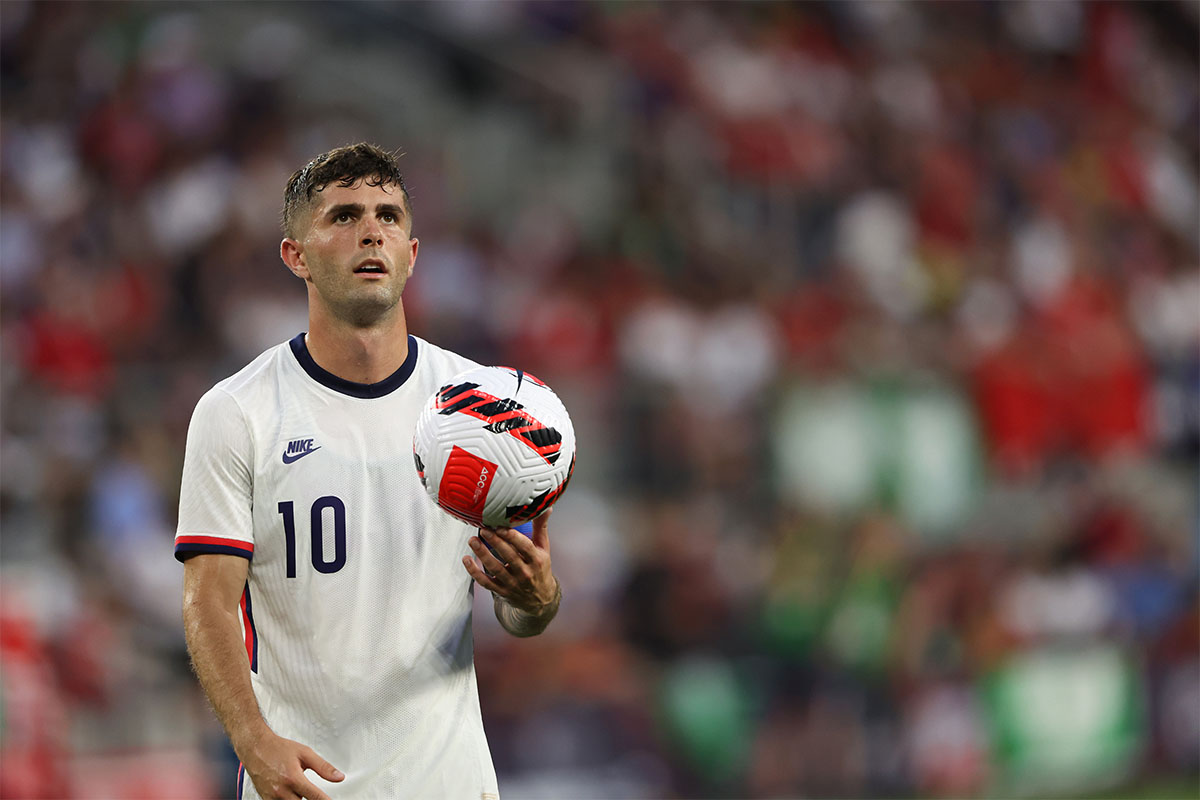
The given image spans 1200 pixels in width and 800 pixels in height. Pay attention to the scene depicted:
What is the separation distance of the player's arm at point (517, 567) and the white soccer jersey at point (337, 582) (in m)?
0.23

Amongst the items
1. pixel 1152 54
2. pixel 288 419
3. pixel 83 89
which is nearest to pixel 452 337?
pixel 83 89

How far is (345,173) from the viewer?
3.79m

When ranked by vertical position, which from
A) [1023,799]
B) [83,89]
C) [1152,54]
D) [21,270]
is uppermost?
[1152,54]

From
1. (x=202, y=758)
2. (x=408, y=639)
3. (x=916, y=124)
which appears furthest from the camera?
(x=916, y=124)

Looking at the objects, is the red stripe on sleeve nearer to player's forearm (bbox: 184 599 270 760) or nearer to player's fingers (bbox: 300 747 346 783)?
player's forearm (bbox: 184 599 270 760)

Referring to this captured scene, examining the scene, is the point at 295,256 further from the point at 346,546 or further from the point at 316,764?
the point at 316,764

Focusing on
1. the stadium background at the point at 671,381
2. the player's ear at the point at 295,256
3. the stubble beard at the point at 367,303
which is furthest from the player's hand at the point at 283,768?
the stadium background at the point at 671,381

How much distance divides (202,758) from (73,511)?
1.61 metres

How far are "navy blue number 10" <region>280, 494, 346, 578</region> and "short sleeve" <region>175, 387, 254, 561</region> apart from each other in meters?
0.09

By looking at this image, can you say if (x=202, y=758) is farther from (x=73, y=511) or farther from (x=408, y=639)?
(x=408, y=639)

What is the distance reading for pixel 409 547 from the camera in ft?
12.6

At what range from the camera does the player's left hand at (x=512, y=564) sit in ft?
11.9

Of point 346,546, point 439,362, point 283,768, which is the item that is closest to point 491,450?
point 346,546

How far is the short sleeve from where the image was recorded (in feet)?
12.0
